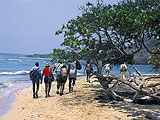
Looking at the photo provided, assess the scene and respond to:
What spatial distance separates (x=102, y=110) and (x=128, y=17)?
13.6 ft

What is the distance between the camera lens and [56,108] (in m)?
6.98

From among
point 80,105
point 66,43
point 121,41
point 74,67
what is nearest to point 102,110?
point 80,105

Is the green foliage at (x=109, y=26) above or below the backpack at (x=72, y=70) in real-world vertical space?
above

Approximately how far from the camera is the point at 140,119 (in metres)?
5.10

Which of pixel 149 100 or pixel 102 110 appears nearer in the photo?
pixel 102 110

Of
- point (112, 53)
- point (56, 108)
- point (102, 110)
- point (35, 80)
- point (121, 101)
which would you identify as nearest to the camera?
point (102, 110)

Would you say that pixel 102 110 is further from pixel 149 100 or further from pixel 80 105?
pixel 149 100

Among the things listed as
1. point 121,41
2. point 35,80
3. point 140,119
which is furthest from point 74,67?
point 140,119

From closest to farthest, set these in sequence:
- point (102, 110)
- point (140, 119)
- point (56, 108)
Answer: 1. point (140, 119)
2. point (102, 110)
3. point (56, 108)

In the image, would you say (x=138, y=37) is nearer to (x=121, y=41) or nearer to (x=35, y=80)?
(x=121, y=41)

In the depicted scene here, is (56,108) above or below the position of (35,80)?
below

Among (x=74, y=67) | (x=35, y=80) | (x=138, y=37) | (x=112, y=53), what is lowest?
(x=35, y=80)

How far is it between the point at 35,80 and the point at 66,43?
9.13ft

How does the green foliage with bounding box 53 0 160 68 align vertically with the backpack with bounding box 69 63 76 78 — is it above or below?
above
